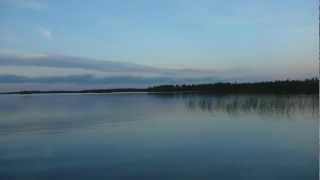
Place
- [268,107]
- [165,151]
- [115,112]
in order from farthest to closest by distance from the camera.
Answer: [115,112]
[268,107]
[165,151]

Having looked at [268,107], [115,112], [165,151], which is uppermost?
[268,107]

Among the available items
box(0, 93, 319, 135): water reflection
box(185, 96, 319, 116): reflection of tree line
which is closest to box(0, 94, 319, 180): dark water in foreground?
box(0, 93, 319, 135): water reflection

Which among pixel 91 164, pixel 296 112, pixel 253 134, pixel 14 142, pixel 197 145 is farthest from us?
pixel 296 112

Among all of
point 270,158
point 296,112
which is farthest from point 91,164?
point 296,112

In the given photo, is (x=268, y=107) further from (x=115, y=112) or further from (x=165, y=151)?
(x=165, y=151)

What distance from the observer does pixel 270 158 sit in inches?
411

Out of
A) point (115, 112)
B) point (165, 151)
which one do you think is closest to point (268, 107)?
point (115, 112)

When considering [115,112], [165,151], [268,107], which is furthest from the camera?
[115,112]

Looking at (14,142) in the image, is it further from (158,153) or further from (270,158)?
(270,158)

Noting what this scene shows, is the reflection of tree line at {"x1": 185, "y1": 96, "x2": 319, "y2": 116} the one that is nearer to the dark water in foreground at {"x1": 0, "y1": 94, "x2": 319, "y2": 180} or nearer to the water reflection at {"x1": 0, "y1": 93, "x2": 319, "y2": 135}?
the water reflection at {"x1": 0, "y1": 93, "x2": 319, "y2": 135}

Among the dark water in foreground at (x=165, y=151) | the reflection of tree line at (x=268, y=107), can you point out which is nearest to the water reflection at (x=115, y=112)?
the reflection of tree line at (x=268, y=107)

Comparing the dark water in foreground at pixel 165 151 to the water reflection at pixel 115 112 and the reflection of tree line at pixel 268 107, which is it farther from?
the reflection of tree line at pixel 268 107

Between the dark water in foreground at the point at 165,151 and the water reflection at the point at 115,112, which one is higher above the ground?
the water reflection at the point at 115,112

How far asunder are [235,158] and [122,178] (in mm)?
2944
